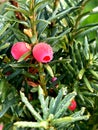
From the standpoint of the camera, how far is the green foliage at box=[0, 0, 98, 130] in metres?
0.50

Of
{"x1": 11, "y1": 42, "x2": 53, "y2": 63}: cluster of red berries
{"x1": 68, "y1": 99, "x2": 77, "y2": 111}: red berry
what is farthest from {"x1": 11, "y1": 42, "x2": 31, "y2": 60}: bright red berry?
{"x1": 68, "y1": 99, "x2": 77, "y2": 111}: red berry

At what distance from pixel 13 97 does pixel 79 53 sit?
0.13 metres

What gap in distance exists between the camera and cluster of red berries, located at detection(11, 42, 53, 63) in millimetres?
460

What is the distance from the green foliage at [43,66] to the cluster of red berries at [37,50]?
0.01m

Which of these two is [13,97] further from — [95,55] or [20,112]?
[95,55]

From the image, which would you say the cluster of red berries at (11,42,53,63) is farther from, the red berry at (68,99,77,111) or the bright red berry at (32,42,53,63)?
the red berry at (68,99,77,111)

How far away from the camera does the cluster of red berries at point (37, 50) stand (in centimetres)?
46

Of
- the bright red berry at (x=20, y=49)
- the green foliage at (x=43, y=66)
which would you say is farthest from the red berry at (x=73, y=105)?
the bright red berry at (x=20, y=49)

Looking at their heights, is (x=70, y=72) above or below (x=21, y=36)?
below

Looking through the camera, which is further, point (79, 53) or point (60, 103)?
point (79, 53)

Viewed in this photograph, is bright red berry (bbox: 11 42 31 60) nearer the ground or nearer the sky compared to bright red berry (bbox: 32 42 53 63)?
nearer the sky

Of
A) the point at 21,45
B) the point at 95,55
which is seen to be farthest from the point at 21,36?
the point at 95,55

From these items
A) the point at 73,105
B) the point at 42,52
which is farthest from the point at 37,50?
the point at 73,105

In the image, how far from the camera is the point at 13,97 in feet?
1.74
